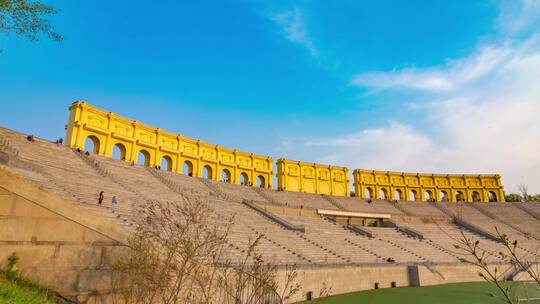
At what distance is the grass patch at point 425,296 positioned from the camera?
1630 centimetres

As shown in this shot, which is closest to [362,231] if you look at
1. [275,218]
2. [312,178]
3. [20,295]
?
[275,218]

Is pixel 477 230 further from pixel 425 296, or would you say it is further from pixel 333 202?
pixel 425 296

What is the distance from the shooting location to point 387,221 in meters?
39.3

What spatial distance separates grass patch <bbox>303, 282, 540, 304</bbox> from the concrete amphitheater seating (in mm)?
2456

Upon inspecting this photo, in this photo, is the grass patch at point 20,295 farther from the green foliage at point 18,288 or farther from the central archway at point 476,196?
the central archway at point 476,196

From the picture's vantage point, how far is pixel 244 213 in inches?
1097

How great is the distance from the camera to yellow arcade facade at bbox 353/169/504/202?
55000 mm

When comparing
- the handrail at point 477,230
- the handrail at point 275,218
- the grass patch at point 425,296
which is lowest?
the grass patch at point 425,296

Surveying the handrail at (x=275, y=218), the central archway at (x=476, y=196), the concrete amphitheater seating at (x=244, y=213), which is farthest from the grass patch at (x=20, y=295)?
the central archway at (x=476, y=196)

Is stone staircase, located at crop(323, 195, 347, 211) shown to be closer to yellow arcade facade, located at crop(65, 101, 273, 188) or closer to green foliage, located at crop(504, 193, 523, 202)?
yellow arcade facade, located at crop(65, 101, 273, 188)

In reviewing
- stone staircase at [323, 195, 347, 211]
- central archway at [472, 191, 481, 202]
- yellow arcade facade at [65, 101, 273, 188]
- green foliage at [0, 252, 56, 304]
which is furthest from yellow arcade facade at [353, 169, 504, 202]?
green foliage at [0, 252, 56, 304]

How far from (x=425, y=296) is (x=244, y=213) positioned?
14.8m

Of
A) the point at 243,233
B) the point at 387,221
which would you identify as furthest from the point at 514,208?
the point at 243,233

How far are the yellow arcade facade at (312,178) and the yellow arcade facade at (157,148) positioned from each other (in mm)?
2092
